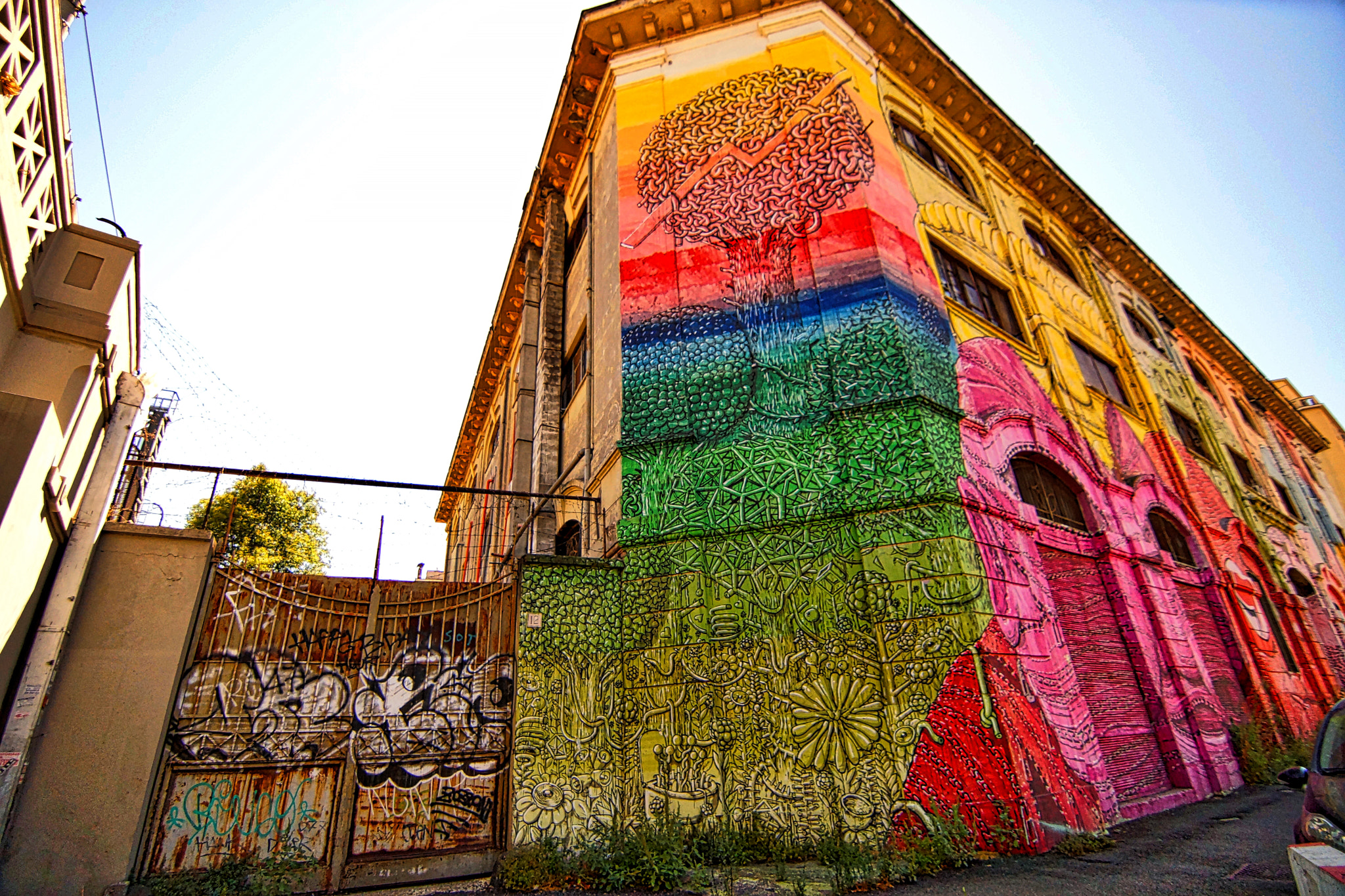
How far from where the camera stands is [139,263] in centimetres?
642

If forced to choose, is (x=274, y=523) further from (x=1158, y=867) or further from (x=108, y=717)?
(x=1158, y=867)

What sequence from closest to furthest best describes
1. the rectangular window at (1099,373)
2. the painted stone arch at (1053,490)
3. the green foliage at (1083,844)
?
the green foliage at (1083,844)
the painted stone arch at (1053,490)
the rectangular window at (1099,373)

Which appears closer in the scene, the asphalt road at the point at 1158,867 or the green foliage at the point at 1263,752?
the asphalt road at the point at 1158,867

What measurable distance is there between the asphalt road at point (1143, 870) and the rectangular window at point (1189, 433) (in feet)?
32.3

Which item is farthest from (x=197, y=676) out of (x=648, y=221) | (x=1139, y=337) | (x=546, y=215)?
(x=1139, y=337)

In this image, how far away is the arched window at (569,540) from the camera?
1021 cm

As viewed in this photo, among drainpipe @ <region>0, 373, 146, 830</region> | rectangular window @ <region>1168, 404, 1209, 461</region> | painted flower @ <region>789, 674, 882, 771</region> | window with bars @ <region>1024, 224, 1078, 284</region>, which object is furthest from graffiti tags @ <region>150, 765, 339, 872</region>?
rectangular window @ <region>1168, 404, 1209, 461</region>

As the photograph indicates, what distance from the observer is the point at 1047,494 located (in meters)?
8.73

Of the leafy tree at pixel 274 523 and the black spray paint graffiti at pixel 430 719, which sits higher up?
the leafy tree at pixel 274 523

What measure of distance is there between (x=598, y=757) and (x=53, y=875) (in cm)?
429

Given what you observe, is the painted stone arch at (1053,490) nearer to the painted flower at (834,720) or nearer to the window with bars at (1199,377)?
the painted flower at (834,720)

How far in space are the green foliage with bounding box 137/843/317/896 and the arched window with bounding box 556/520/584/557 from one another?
5.12m

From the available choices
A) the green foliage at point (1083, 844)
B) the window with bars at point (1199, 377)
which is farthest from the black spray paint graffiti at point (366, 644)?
the window with bars at point (1199, 377)

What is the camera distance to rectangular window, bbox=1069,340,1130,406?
11.9 metres
